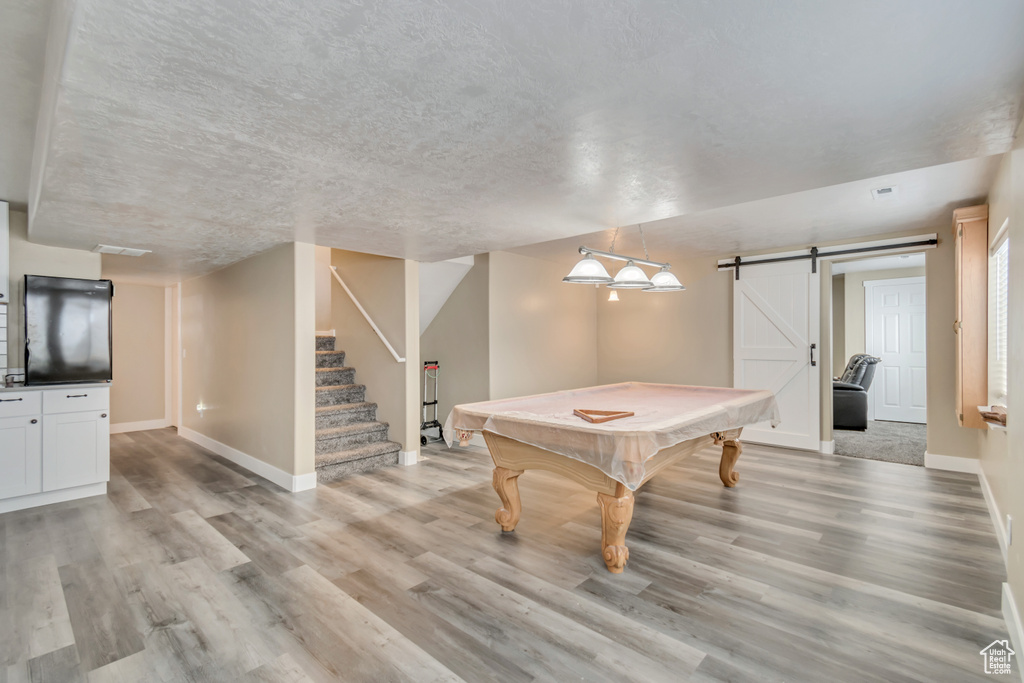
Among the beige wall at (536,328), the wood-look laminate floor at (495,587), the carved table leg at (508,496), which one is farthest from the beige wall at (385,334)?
the carved table leg at (508,496)

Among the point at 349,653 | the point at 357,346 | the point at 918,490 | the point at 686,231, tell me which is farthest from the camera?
the point at 357,346

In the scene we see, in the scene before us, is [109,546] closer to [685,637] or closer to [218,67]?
[218,67]

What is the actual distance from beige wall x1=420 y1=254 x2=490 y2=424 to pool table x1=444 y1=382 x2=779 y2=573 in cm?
208

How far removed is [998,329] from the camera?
10.6 ft

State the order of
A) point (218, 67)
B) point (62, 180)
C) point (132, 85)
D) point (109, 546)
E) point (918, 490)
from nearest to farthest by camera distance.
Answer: point (218, 67)
point (132, 85)
point (62, 180)
point (109, 546)
point (918, 490)

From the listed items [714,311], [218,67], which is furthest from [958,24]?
[714,311]

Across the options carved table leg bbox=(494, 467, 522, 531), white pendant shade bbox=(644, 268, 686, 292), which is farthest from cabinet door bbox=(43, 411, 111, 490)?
white pendant shade bbox=(644, 268, 686, 292)

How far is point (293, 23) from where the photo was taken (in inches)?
49.2

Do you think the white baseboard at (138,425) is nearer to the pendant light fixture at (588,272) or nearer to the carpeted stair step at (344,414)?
the carpeted stair step at (344,414)

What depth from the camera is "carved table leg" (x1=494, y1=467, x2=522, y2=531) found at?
3.06 m

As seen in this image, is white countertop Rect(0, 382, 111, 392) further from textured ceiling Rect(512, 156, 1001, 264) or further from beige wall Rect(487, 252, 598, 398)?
textured ceiling Rect(512, 156, 1001, 264)

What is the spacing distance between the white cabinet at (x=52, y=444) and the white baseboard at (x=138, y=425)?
10.6 ft

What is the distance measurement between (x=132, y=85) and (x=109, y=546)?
277 cm

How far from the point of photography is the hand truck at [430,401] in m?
5.95
